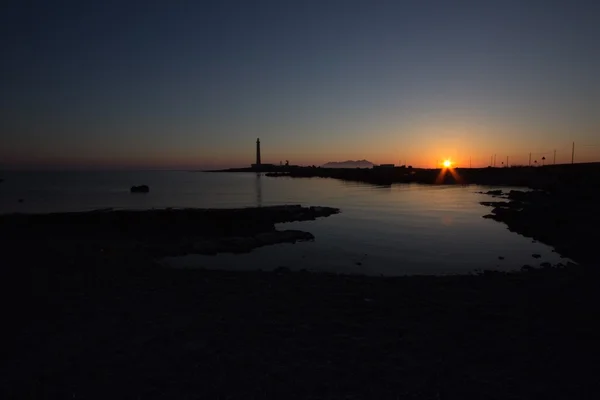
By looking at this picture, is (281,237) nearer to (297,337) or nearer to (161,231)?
(161,231)

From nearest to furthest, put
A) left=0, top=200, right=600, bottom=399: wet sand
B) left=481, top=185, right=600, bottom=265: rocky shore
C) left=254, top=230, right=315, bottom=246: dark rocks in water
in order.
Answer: left=0, top=200, right=600, bottom=399: wet sand, left=481, top=185, right=600, bottom=265: rocky shore, left=254, top=230, right=315, bottom=246: dark rocks in water

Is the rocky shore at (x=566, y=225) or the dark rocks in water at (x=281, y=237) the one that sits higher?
the rocky shore at (x=566, y=225)

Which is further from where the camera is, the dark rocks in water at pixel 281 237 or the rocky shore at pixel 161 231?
the dark rocks in water at pixel 281 237

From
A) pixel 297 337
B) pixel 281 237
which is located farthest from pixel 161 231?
pixel 297 337

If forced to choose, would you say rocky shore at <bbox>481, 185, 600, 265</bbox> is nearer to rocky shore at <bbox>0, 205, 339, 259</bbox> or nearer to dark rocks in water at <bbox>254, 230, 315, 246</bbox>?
dark rocks in water at <bbox>254, 230, 315, 246</bbox>

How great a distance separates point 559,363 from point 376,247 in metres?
20.9

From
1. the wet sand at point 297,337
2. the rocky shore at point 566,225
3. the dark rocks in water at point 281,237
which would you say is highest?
the wet sand at point 297,337

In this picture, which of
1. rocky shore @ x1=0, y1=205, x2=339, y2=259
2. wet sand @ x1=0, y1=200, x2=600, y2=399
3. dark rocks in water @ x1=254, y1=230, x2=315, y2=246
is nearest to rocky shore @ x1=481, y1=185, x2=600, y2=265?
wet sand @ x1=0, y1=200, x2=600, y2=399

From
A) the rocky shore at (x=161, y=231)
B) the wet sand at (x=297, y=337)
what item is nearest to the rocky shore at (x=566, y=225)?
the wet sand at (x=297, y=337)

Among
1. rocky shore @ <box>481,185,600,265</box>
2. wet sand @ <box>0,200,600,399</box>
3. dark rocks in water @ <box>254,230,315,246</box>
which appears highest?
wet sand @ <box>0,200,600,399</box>

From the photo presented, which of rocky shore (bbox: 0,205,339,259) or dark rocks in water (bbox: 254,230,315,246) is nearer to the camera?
rocky shore (bbox: 0,205,339,259)

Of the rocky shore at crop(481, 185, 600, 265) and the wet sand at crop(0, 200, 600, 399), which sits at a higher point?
the wet sand at crop(0, 200, 600, 399)

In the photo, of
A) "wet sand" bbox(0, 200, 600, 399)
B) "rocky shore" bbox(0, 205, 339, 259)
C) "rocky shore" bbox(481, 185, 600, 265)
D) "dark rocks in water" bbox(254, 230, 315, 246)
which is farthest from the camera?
"dark rocks in water" bbox(254, 230, 315, 246)

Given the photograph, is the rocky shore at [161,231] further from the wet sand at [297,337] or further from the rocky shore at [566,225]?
the rocky shore at [566,225]
